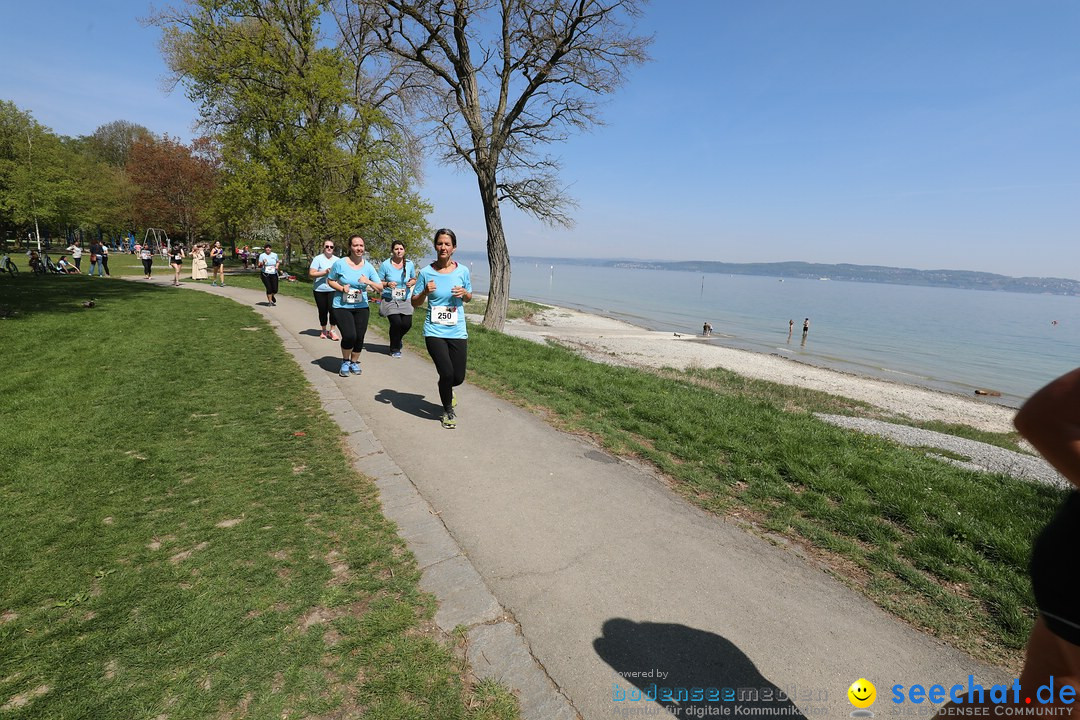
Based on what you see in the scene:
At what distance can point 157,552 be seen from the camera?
125 inches

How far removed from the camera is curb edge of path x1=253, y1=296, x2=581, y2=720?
229 cm

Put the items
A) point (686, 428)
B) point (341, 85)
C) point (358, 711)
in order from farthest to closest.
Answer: point (341, 85)
point (686, 428)
point (358, 711)

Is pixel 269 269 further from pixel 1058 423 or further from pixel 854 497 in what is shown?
pixel 1058 423

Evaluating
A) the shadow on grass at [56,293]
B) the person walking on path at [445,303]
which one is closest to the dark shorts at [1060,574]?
the person walking on path at [445,303]

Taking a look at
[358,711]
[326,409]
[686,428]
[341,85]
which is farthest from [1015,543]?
[341,85]

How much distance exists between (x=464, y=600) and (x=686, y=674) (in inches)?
49.8

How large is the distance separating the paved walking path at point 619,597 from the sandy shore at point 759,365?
511 inches

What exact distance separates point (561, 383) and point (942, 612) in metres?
5.98

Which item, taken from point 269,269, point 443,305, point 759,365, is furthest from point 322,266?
point 759,365

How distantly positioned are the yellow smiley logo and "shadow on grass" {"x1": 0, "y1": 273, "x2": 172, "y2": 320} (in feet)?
49.5

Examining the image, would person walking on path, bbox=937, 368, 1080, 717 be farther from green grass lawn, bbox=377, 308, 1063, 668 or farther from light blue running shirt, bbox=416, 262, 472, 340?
light blue running shirt, bbox=416, 262, 472, 340

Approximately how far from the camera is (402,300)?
28.5ft

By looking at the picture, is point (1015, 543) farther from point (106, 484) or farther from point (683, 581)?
point (106, 484)

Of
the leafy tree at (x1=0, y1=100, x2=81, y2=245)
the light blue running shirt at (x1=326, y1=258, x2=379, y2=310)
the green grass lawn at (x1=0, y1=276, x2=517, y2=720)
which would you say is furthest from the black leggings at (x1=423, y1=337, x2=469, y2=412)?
the leafy tree at (x1=0, y1=100, x2=81, y2=245)
